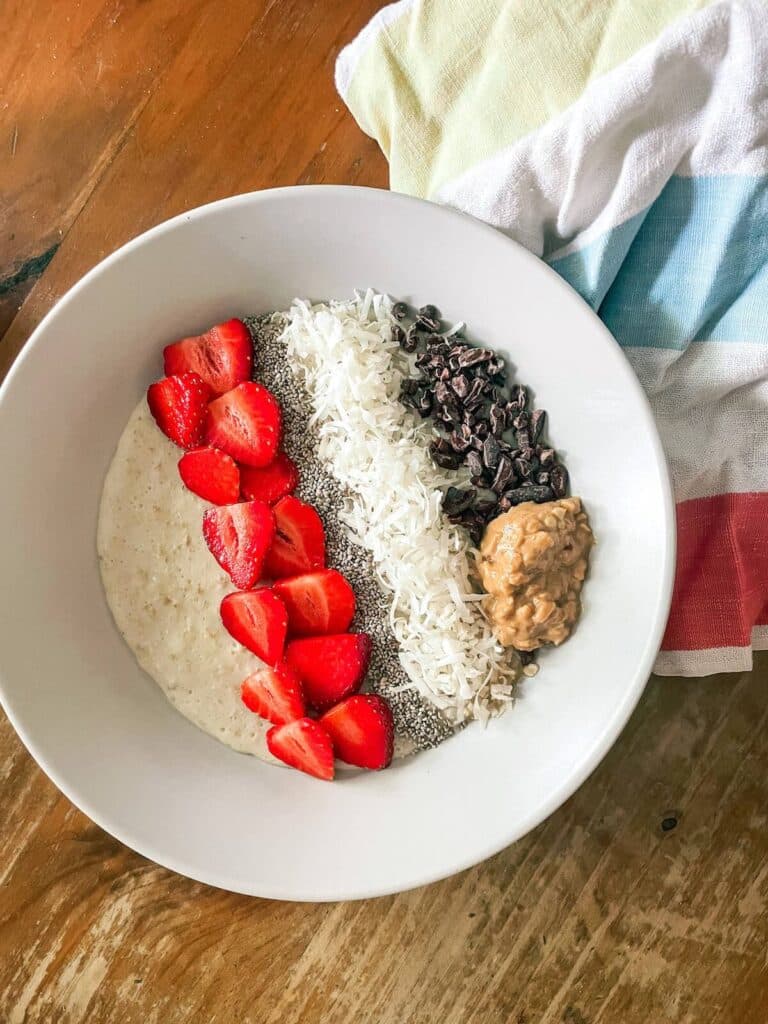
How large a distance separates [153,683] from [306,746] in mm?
263

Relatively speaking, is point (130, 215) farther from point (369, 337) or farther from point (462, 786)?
point (462, 786)

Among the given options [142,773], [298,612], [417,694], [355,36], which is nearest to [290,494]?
[298,612]

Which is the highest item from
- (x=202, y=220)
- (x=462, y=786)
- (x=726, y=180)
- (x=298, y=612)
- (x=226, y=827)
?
(x=202, y=220)

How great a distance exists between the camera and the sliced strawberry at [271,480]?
4.25ft

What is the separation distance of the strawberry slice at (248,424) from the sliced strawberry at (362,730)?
36 cm

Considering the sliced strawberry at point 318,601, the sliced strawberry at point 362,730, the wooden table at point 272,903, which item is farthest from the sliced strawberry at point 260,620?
the wooden table at point 272,903

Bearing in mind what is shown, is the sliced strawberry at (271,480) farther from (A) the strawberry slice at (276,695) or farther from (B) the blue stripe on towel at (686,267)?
(B) the blue stripe on towel at (686,267)

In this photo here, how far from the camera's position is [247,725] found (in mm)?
1310

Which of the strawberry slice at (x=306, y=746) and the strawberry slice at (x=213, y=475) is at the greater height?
the strawberry slice at (x=213, y=475)

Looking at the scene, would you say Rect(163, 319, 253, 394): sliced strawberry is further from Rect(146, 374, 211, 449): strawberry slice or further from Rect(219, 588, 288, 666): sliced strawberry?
Rect(219, 588, 288, 666): sliced strawberry

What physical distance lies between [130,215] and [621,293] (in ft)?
2.32

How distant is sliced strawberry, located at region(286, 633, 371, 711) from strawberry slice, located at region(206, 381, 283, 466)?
0.27 meters

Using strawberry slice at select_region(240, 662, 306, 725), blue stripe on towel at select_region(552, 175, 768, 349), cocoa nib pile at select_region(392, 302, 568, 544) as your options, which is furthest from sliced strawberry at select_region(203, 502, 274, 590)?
blue stripe on towel at select_region(552, 175, 768, 349)

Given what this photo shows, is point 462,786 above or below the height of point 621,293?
below
